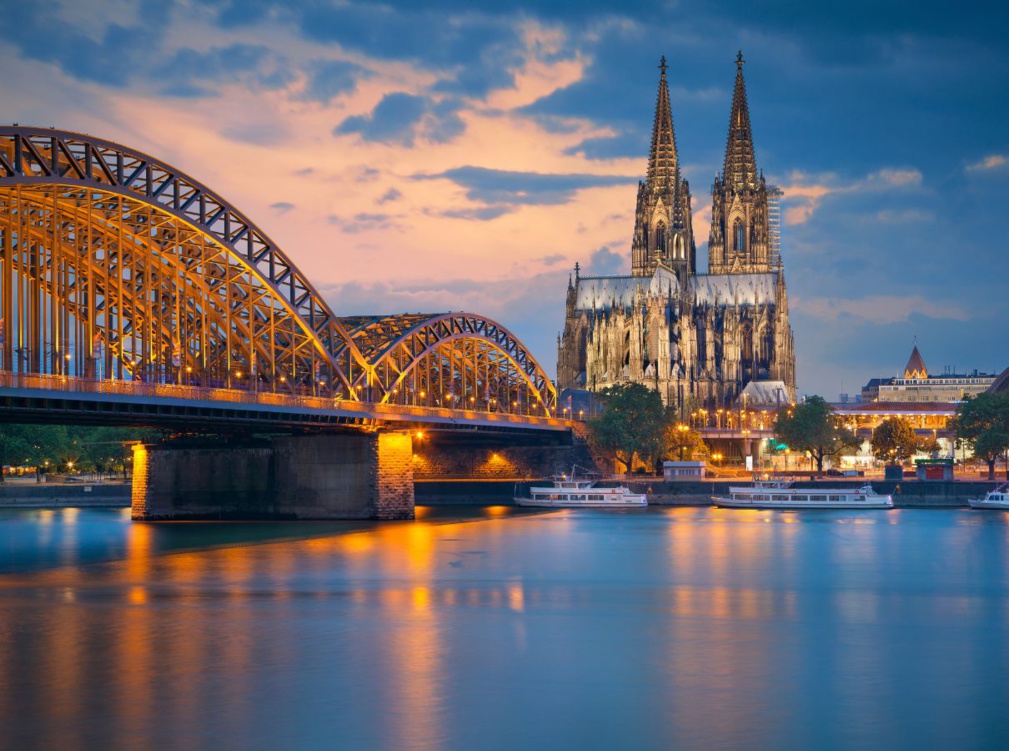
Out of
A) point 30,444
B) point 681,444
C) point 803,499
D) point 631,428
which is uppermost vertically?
point 631,428

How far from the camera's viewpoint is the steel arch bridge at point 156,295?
2505 inches

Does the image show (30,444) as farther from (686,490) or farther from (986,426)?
(986,426)

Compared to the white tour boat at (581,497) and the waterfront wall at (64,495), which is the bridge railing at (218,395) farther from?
the waterfront wall at (64,495)

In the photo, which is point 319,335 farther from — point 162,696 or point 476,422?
point 162,696

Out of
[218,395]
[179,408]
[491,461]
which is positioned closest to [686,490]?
[491,461]

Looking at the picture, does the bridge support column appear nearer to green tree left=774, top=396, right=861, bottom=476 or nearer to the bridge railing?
the bridge railing

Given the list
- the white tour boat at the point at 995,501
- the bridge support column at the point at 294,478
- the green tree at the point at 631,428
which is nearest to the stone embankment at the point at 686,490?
the white tour boat at the point at 995,501

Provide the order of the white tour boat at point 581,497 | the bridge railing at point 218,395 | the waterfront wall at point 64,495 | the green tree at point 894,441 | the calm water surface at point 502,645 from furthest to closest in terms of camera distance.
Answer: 1. the green tree at point 894,441
2. the waterfront wall at point 64,495
3. the white tour boat at point 581,497
4. the bridge railing at point 218,395
5. the calm water surface at point 502,645

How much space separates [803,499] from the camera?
113812 millimetres

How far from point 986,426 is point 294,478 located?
72725 millimetres

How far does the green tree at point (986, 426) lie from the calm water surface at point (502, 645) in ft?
173

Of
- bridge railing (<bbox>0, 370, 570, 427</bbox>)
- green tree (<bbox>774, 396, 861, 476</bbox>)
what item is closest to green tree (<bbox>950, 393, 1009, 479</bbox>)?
green tree (<bbox>774, 396, 861, 476</bbox>)

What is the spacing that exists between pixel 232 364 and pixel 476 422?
868 inches

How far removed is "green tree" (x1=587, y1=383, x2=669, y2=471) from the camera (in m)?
135
